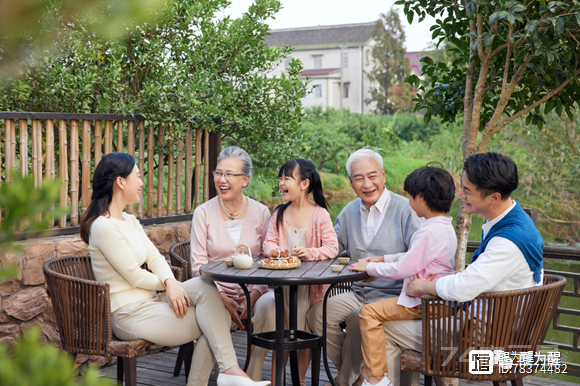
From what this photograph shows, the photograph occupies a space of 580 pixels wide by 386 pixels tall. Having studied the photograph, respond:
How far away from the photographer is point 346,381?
289 cm

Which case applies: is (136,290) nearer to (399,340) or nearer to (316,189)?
(316,189)

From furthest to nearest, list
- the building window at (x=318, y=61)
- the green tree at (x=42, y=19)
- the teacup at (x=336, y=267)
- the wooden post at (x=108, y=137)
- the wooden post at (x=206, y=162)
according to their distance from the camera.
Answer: the building window at (x=318, y=61)
the wooden post at (x=206, y=162)
the wooden post at (x=108, y=137)
the teacup at (x=336, y=267)
the green tree at (x=42, y=19)

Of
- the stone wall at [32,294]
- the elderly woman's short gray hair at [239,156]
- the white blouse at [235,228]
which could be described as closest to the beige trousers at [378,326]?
the white blouse at [235,228]

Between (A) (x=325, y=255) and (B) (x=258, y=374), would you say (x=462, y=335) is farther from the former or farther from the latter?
(B) (x=258, y=374)

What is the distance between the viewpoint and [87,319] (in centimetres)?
246

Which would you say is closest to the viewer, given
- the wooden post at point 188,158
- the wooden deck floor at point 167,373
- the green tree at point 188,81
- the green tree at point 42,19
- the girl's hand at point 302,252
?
the green tree at point 42,19

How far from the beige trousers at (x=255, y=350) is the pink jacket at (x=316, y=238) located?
0.24 metres

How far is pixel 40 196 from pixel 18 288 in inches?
115

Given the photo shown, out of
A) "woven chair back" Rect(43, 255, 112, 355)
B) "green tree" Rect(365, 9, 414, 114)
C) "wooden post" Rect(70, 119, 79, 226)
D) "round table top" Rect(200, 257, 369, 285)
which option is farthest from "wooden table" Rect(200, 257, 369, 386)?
"green tree" Rect(365, 9, 414, 114)

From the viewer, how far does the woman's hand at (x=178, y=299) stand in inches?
102

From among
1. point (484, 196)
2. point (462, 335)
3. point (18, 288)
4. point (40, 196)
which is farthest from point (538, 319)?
point (18, 288)

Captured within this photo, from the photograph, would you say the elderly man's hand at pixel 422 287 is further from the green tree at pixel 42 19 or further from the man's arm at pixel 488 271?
the green tree at pixel 42 19

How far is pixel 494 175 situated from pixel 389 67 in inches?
1237

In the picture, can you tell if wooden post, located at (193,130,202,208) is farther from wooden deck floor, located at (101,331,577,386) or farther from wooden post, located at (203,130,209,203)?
wooden deck floor, located at (101,331,577,386)
